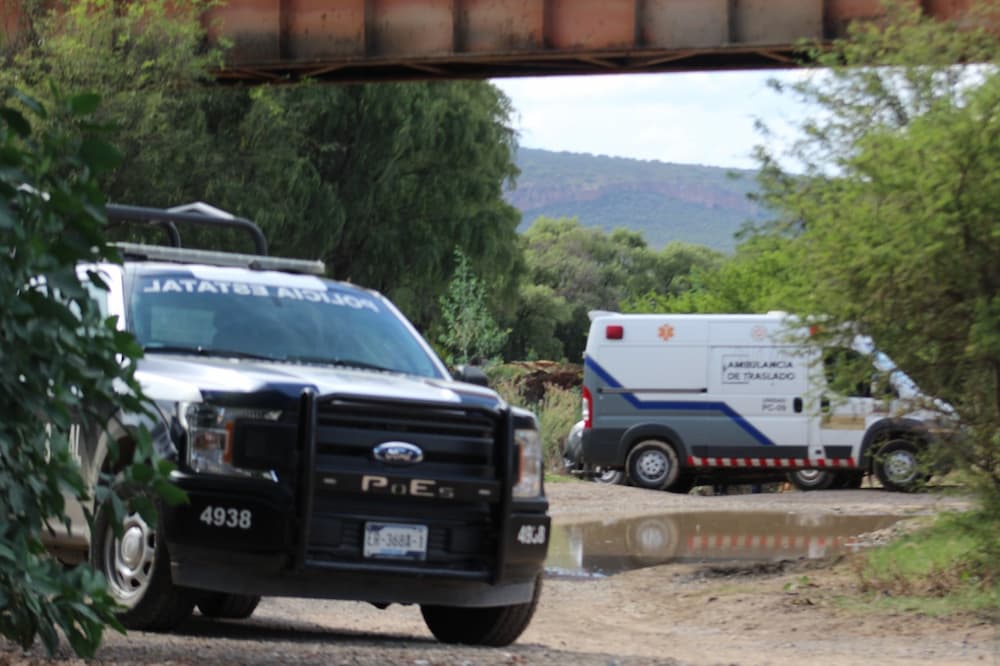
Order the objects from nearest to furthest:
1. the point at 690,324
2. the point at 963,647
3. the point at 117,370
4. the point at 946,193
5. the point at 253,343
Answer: the point at 117,370
the point at 253,343
the point at 963,647
the point at 946,193
the point at 690,324

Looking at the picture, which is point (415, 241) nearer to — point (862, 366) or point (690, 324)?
point (690, 324)

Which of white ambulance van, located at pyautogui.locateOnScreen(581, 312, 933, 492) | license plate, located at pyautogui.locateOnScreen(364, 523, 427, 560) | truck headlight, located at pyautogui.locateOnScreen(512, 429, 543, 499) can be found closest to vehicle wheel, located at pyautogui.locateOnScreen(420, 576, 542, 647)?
truck headlight, located at pyautogui.locateOnScreen(512, 429, 543, 499)

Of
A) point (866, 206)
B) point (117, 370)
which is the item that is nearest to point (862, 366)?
point (866, 206)

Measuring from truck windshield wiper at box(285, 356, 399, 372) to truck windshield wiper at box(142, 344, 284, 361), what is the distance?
143 millimetres

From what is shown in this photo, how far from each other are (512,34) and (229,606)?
61.6 ft

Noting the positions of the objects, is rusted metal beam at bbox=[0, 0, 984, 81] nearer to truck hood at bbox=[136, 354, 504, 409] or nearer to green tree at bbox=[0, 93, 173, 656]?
truck hood at bbox=[136, 354, 504, 409]

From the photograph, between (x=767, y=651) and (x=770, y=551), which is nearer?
(x=767, y=651)

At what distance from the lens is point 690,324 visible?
28.3 meters

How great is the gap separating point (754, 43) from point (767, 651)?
1706 cm

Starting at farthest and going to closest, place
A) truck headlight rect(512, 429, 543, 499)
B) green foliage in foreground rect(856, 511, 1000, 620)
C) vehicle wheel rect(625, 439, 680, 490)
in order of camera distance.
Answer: vehicle wheel rect(625, 439, 680, 490) → green foliage in foreground rect(856, 511, 1000, 620) → truck headlight rect(512, 429, 543, 499)

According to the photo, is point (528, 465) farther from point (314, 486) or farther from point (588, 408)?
point (588, 408)

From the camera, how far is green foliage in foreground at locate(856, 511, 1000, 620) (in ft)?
39.5

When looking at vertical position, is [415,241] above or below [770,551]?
above

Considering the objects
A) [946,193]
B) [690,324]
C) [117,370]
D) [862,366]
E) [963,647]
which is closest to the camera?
[117,370]
